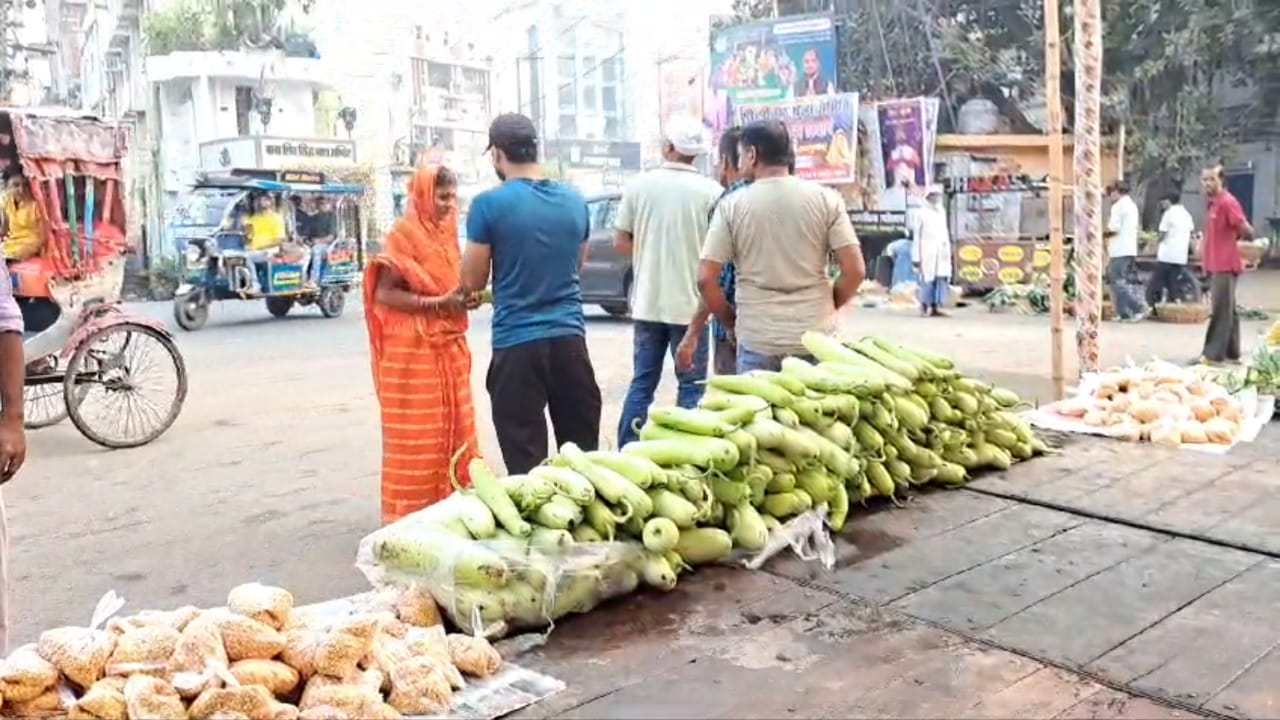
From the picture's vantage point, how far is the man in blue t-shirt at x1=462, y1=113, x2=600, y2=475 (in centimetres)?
404

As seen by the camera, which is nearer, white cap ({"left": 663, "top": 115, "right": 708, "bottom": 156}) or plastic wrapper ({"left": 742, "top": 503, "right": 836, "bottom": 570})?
plastic wrapper ({"left": 742, "top": 503, "right": 836, "bottom": 570})

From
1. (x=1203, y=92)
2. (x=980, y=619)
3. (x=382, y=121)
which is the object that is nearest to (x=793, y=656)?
(x=980, y=619)

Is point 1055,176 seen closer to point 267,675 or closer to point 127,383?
point 267,675

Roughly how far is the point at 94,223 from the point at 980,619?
7.43m

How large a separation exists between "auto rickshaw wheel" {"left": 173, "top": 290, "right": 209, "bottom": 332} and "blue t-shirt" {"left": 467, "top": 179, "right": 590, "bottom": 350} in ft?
41.1

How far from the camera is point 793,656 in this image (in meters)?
2.34

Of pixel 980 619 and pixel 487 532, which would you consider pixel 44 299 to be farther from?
pixel 980 619

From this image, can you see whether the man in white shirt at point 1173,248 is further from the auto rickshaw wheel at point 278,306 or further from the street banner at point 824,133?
the auto rickshaw wheel at point 278,306

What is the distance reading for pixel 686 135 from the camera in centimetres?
514

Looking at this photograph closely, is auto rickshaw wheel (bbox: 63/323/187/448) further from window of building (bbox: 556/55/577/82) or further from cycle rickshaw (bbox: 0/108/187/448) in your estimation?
window of building (bbox: 556/55/577/82)

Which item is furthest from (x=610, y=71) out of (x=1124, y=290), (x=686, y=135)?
(x=686, y=135)

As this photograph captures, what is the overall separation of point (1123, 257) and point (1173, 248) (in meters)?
0.79

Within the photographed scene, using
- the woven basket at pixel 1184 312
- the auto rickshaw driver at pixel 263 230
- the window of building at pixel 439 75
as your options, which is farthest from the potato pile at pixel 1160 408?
the window of building at pixel 439 75

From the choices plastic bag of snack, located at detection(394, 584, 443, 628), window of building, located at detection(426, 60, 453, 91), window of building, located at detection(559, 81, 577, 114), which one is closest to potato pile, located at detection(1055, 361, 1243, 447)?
plastic bag of snack, located at detection(394, 584, 443, 628)
